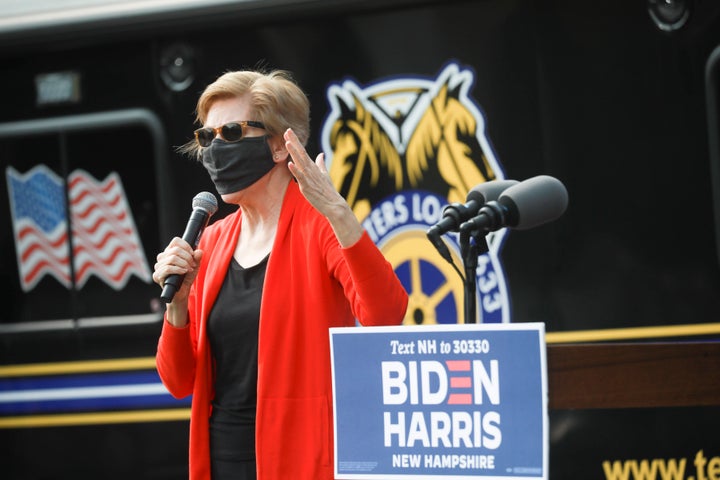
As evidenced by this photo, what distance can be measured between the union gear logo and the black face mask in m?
1.27

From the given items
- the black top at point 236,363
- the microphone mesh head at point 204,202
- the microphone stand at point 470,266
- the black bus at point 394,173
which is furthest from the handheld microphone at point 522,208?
the black bus at point 394,173

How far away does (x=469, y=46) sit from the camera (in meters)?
3.49

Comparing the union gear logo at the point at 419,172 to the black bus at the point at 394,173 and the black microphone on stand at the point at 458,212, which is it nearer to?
the black bus at the point at 394,173

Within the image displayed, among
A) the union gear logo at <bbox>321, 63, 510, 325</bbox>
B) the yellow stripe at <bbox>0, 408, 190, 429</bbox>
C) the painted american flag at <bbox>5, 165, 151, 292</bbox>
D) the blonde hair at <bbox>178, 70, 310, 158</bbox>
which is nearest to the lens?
the blonde hair at <bbox>178, 70, 310, 158</bbox>

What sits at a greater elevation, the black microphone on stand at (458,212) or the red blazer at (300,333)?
the black microphone on stand at (458,212)

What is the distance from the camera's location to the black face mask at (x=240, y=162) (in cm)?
222

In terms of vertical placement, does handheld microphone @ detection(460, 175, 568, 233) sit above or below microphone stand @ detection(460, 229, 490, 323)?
above

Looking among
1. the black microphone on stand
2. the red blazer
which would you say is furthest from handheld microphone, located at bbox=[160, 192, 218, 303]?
the black microphone on stand

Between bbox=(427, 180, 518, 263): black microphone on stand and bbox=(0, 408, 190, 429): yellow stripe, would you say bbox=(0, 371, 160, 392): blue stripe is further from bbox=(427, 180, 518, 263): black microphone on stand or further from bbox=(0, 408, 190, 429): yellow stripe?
bbox=(427, 180, 518, 263): black microphone on stand

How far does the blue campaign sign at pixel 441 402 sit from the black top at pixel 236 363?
39cm

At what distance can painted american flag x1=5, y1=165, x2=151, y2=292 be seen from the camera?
390 centimetres

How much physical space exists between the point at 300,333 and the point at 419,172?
152cm

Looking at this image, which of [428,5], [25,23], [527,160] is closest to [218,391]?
[527,160]

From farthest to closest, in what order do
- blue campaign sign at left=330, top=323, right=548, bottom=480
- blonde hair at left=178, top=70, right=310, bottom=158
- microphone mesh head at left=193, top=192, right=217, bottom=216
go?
1. microphone mesh head at left=193, top=192, right=217, bottom=216
2. blonde hair at left=178, top=70, right=310, bottom=158
3. blue campaign sign at left=330, top=323, right=548, bottom=480
